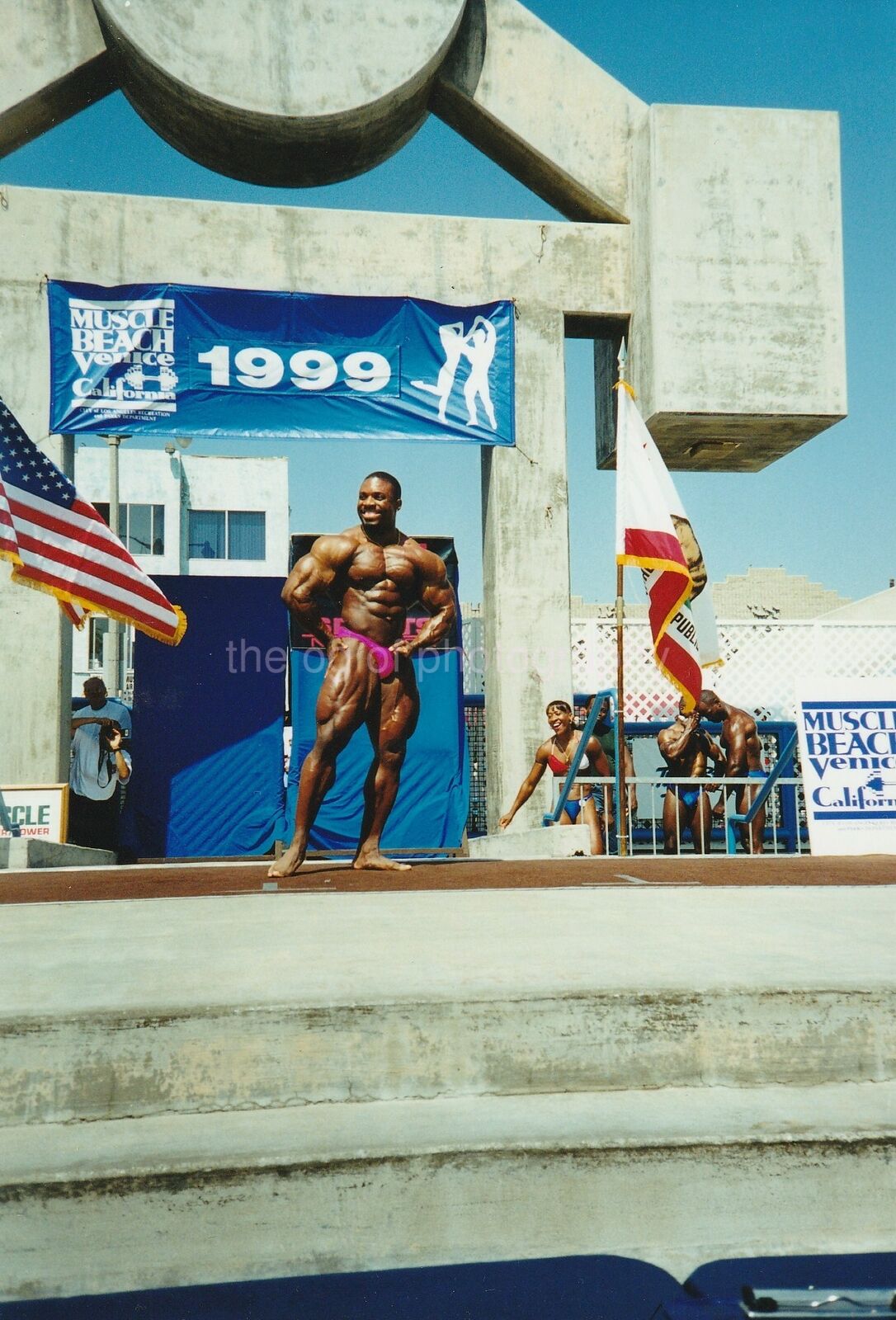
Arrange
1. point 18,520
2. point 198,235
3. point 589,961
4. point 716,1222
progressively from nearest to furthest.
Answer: point 716,1222 → point 589,961 → point 18,520 → point 198,235

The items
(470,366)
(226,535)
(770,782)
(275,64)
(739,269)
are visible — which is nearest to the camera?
(770,782)

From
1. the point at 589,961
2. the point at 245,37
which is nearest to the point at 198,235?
the point at 245,37

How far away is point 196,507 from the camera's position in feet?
135

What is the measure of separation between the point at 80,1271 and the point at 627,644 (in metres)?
14.8

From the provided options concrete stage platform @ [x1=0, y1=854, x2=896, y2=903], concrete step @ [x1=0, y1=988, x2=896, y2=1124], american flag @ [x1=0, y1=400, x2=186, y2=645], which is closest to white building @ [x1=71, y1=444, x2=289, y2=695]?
american flag @ [x1=0, y1=400, x2=186, y2=645]

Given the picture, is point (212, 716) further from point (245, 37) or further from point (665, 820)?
point (245, 37)

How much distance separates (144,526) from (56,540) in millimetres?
32252

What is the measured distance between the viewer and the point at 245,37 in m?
11.9

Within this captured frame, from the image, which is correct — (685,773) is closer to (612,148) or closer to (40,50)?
(612,148)

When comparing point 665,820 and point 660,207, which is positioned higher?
point 660,207

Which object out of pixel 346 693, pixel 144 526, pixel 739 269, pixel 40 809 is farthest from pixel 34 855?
pixel 144 526

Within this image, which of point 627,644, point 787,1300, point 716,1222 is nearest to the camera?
point 787,1300

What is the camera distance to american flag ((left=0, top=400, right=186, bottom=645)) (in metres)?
8.81

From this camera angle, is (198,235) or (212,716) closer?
(198,235)
